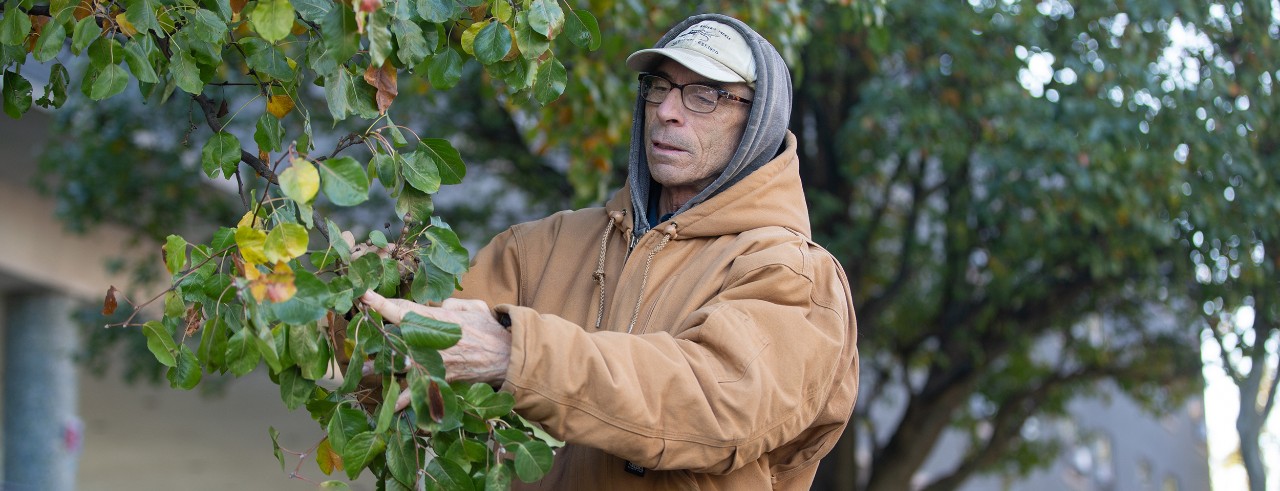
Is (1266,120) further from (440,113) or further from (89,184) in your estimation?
(89,184)

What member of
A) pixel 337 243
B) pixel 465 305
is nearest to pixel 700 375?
pixel 465 305

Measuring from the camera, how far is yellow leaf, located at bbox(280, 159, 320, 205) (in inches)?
78.1

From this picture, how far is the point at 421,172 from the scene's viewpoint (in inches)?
90.4

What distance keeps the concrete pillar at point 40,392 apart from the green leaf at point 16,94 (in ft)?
25.4

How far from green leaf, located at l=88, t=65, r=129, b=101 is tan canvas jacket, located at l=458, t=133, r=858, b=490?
2.40 ft

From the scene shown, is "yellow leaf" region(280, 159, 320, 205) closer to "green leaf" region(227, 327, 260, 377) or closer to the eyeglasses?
"green leaf" region(227, 327, 260, 377)

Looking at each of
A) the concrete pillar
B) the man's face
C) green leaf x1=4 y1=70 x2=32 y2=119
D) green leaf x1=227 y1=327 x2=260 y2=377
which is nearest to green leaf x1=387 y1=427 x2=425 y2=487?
green leaf x1=227 y1=327 x2=260 y2=377

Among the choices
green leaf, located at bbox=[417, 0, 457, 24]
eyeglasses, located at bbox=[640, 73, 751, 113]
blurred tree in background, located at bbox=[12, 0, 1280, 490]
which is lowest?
blurred tree in background, located at bbox=[12, 0, 1280, 490]

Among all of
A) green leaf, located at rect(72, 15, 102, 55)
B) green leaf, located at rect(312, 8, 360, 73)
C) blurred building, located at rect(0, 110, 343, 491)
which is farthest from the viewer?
blurred building, located at rect(0, 110, 343, 491)

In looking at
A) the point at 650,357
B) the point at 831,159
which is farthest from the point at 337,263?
the point at 831,159

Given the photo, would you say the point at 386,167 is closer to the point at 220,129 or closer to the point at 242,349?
the point at 220,129

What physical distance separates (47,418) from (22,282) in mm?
1100

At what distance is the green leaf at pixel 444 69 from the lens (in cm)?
238

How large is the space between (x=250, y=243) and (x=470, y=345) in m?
0.36
